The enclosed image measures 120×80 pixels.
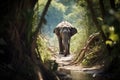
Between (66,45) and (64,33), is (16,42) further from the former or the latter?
(64,33)

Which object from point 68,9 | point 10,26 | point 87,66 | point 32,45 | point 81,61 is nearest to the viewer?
point 10,26

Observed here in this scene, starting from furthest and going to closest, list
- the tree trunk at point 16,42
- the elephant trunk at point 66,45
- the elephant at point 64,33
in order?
the elephant at point 64,33
the elephant trunk at point 66,45
the tree trunk at point 16,42

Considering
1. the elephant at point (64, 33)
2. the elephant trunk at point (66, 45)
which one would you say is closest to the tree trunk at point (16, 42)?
the elephant trunk at point (66, 45)

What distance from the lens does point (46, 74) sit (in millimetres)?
5406

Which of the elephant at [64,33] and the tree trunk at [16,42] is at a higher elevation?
the tree trunk at [16,42]

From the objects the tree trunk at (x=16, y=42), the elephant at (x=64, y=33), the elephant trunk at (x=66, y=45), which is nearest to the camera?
the tree trunk at (x=16, y=42)

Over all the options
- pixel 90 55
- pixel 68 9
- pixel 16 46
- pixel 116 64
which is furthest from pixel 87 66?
pixel 68 9

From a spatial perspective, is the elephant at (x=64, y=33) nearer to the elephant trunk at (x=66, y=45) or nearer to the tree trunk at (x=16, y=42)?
the elephant trunk at (x=66, y=45)

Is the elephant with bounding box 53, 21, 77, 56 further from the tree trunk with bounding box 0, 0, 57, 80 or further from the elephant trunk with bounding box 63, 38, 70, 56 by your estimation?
the tree trunk with bounding box 0, 0, 57, 80

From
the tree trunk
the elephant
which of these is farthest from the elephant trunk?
the tree trunk

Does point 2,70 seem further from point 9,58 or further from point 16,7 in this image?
point 16,7

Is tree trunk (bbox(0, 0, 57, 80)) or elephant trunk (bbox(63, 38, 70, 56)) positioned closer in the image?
tree trunk (bbox(0, 0, 57, 80))

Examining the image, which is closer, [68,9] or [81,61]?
[81,61]

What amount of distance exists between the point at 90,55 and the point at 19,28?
571 centimetres
